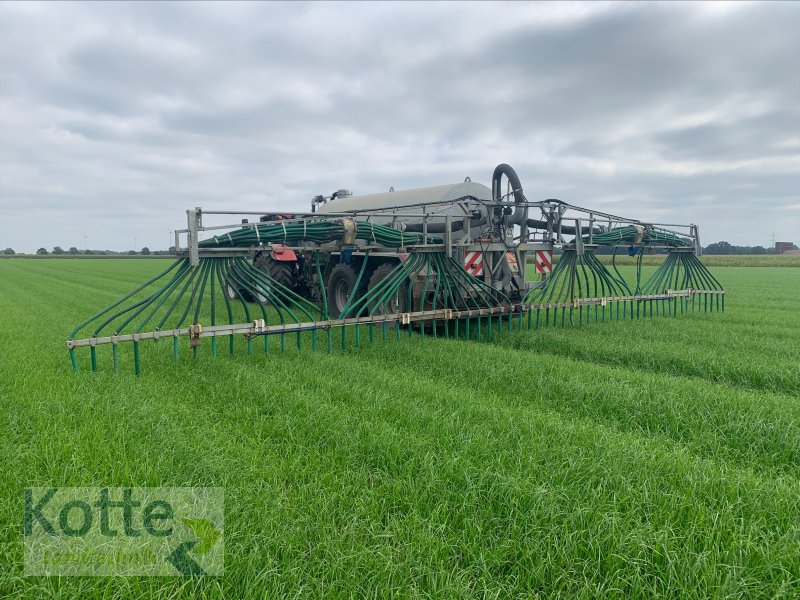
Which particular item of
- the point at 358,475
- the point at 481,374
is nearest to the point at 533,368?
the point at 481,374

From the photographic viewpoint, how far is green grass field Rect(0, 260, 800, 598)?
7.14 ft

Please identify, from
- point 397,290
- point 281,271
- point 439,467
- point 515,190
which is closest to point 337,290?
point 397,290

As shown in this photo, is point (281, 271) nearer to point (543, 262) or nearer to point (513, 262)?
point (513, 262)

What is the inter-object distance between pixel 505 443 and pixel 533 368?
2059 mm

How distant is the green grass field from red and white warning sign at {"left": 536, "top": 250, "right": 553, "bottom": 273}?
11.2 ft

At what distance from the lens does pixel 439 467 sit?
3.04 m

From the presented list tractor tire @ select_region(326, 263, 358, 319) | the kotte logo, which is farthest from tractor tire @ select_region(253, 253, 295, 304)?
the kotte logo

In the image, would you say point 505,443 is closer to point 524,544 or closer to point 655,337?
point 524,544

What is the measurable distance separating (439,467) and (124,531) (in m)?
1.57

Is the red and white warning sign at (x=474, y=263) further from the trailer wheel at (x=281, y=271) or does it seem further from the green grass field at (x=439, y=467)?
the trailer wheel at (x=281, y=271)

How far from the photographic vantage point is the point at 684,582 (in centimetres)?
214

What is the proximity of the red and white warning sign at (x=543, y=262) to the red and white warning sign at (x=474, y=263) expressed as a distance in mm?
1161

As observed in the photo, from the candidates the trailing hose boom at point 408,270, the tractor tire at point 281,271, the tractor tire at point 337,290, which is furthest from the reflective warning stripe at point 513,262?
the tractor tire at point 281,271

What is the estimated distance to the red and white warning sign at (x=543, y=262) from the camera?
29.2 feet
